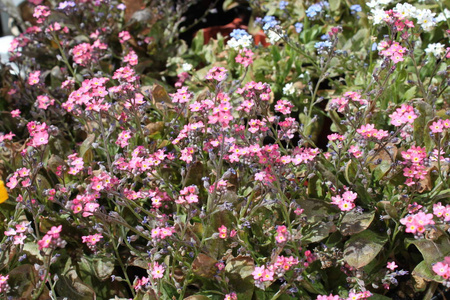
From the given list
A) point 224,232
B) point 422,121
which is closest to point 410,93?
point 422,121

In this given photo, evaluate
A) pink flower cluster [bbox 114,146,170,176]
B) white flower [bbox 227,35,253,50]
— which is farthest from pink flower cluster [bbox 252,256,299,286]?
white flower [bbox 227,35,253,50]

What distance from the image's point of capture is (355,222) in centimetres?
220

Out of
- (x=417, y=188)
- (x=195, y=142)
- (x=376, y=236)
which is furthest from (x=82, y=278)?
(x=417, y=188)

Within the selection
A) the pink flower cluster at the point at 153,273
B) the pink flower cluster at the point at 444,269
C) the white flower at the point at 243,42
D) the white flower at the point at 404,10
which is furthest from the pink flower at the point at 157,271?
the white flower at the point at 404,10

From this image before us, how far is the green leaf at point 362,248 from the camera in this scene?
2109mm

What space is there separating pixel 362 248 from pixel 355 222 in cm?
11

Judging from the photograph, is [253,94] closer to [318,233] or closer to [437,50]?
[318,233]

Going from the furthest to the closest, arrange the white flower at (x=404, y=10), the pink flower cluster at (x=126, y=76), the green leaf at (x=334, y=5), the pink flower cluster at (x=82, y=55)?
the green leaf at (x=334, y=5), the pink flower cluster at (x=82, y=55), the white flower at (x=404, y=10), the pink flower cluster at (x=126, y=76)

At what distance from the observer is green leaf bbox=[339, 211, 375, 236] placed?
2.17m

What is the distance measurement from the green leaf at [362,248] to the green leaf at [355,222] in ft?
0.19

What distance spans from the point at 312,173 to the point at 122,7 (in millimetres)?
2050

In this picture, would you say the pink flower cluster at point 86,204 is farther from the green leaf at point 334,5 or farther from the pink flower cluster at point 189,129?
the green leaf at point 334,5

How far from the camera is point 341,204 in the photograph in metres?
2.04

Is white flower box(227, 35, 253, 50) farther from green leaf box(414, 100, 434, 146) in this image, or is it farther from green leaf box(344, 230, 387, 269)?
green leaf box(344, 230, 387, 269)
